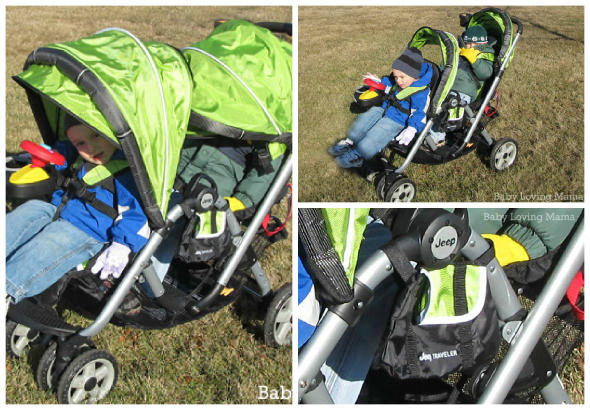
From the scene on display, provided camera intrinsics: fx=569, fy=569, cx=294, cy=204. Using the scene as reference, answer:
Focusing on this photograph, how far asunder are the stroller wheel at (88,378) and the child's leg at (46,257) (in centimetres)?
35

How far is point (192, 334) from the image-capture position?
3.01 meters

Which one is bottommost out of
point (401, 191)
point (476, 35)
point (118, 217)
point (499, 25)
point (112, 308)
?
point (401, 191)

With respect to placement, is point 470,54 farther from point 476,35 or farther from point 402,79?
point 402,79

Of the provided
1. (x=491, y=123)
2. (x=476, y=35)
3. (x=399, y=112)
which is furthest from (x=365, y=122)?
(x=491, y=123)

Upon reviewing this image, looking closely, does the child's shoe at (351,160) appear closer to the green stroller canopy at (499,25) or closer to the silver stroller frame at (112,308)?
the silver stroller frame at (112,308)

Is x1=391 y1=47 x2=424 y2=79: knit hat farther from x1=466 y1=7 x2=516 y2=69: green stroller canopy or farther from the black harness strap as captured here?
the black harness strap

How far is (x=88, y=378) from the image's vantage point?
2.45m

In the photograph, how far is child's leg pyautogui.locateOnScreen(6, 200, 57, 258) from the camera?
2393 mm

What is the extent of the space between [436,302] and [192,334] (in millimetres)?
1574

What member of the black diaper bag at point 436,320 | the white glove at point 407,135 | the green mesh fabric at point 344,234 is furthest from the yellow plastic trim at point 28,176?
the white glove at point 407,135

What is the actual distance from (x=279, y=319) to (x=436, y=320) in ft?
4.05

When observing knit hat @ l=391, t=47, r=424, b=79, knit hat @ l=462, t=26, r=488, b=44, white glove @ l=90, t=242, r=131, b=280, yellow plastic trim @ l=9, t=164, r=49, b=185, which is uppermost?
knit hat @ l=462, t=26, r=488, b=44

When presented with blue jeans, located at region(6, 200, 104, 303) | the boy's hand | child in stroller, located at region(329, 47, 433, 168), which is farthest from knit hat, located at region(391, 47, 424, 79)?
blue jeans, located at region(6, 200, 104, 303)

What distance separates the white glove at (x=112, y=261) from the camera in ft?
7.68
